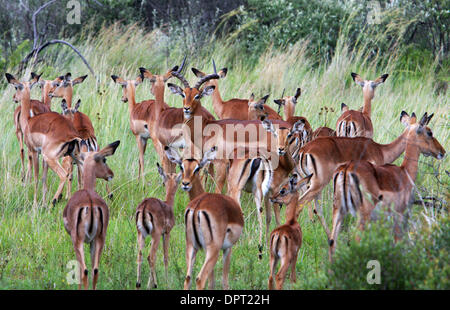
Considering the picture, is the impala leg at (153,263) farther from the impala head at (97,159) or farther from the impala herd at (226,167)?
the impala head at (97,159)

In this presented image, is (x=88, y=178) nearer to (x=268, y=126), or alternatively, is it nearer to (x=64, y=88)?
(x=268, y=126)

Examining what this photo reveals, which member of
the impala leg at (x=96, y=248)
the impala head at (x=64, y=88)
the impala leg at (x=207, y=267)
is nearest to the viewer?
the impala leg at (x=207, y=267)

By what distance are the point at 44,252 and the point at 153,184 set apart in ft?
6.80

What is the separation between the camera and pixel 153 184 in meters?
8.34

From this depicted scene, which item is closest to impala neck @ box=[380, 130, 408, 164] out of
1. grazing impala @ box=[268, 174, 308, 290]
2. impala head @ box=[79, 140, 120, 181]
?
grazing impala @ box=[268, 174, 308, 290]

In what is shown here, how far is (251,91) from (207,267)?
284 inches

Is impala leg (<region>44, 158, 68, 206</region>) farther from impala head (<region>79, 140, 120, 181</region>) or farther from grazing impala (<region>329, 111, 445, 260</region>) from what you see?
grazing impala (<region>329, 111, 445, 260</region>)

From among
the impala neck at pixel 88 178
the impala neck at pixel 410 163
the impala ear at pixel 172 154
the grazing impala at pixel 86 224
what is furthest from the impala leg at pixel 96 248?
the impala neck at pixel 410 163

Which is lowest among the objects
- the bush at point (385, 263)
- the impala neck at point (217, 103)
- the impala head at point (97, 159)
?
the bush at point (385, 263)

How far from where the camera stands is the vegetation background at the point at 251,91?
534cm

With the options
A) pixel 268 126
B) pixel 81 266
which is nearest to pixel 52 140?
pixel 268 126

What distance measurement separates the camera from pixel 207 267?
5.16 m
